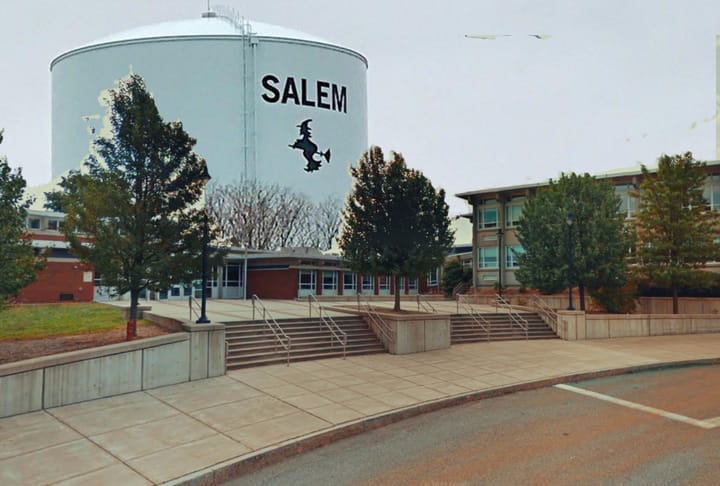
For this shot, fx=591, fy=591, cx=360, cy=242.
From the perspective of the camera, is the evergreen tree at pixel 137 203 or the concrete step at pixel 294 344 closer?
→ the evergreen tree at pixel 137 203

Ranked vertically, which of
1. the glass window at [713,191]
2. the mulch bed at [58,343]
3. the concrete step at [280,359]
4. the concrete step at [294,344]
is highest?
the glass window at [713,191]

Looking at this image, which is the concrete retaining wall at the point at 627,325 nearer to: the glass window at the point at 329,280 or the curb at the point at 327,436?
the curb at the point at 327,436

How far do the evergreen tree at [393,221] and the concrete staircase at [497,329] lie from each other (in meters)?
2.95

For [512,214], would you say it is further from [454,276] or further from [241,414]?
[241,414]

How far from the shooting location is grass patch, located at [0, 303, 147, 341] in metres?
17.0

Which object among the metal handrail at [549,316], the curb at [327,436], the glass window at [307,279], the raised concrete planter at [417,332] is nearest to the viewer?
the curb at [327,436]

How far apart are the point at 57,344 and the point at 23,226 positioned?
3.07 m

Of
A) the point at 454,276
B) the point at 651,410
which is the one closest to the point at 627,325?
the point at 651,410

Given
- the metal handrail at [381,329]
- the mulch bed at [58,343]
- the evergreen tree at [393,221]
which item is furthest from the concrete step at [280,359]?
the evergreen tree at [393,221]

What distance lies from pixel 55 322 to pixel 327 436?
12.9 m

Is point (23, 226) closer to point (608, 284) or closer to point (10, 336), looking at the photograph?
point (10, 336)

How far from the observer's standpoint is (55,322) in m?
19.3

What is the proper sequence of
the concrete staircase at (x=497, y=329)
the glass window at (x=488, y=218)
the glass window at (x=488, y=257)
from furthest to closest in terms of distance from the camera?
1. the glass window at (x=488, y=218)
2. the glass window at (x=488, y=257)
3. the concrete staircase at (x=497, y=329)

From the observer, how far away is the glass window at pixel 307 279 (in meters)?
43.4
